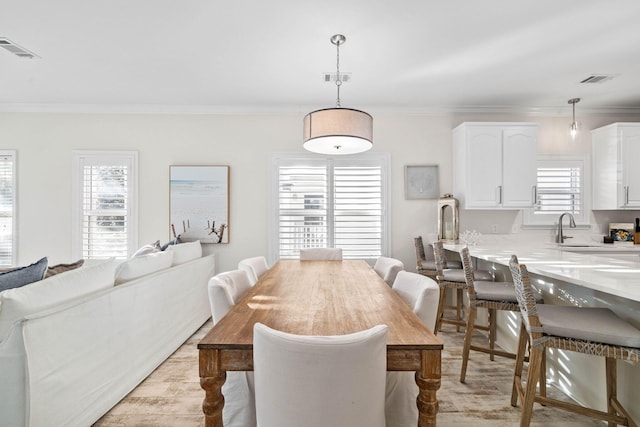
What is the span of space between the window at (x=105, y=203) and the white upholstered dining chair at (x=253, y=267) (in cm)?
234

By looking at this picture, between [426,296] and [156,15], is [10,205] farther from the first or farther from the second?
[426,296]

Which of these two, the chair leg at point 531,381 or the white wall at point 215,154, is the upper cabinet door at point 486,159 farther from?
the chair leg at point 531,381

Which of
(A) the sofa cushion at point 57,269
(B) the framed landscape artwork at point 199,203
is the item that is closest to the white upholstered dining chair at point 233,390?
(A) the sofa cushion at point 57,269

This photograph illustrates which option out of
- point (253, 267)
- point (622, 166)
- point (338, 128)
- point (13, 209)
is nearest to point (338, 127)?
point (338, 128)

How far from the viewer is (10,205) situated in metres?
4.26

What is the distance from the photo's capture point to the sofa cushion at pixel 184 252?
3.34 metres

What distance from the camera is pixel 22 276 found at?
1822mm

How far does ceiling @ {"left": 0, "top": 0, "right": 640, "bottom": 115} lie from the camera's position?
2338mm

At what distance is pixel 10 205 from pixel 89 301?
3.59 meters

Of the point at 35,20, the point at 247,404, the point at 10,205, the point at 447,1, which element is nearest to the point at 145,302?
the point at 247,404

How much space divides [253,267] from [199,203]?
203cm

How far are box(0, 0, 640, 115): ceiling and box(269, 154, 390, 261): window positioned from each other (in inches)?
29.6

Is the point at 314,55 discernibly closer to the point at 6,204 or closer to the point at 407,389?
the point at 407,389

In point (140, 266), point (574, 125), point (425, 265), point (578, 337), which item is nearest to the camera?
point (578, 337)
